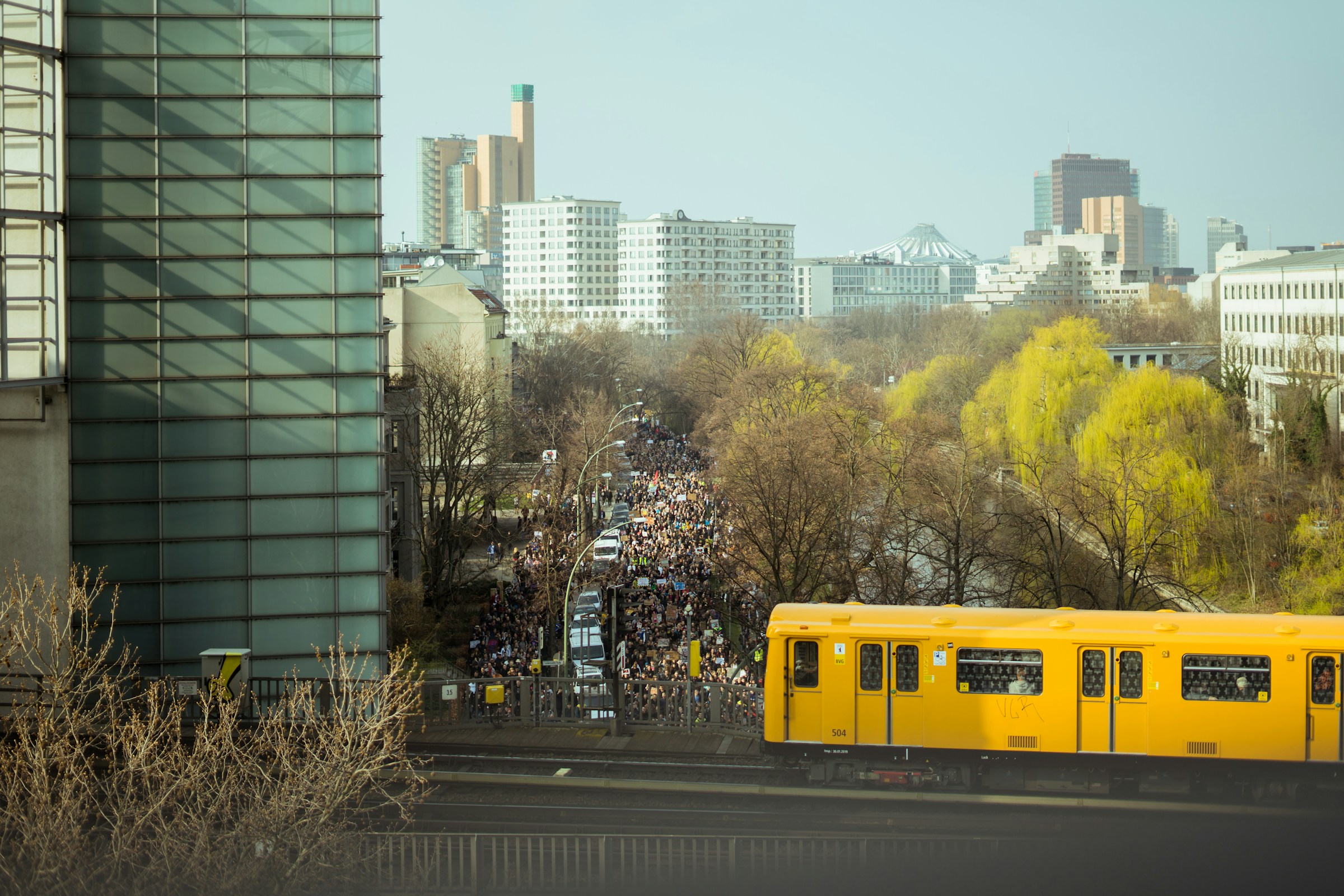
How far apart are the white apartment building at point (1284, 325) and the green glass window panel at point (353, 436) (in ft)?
133

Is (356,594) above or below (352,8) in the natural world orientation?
below

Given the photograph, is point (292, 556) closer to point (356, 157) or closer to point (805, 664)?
point (356, 157)

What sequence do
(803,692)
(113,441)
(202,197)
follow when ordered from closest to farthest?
(803,692), (113,441), (202,197)

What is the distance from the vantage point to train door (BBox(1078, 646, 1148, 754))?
795 inches

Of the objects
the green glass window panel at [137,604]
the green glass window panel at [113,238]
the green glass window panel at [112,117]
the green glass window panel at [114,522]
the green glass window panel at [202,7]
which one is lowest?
the green glass window panel at [137,604]

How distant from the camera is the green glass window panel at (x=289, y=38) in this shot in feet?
83.4

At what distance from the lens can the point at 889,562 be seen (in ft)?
134

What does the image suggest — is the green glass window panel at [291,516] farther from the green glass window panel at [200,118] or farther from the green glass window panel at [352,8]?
the green glass window panel at [352,8]

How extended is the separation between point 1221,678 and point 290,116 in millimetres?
19523

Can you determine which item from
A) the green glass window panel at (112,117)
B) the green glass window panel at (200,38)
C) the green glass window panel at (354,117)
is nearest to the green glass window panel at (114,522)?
the green glass window panel at (112,117)

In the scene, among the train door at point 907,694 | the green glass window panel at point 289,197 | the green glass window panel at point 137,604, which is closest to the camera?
the train door at point 907,694

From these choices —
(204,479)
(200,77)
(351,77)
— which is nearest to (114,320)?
(204,479)

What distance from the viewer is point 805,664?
21.2 meters

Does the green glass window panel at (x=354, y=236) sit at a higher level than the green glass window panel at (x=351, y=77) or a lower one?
lower
